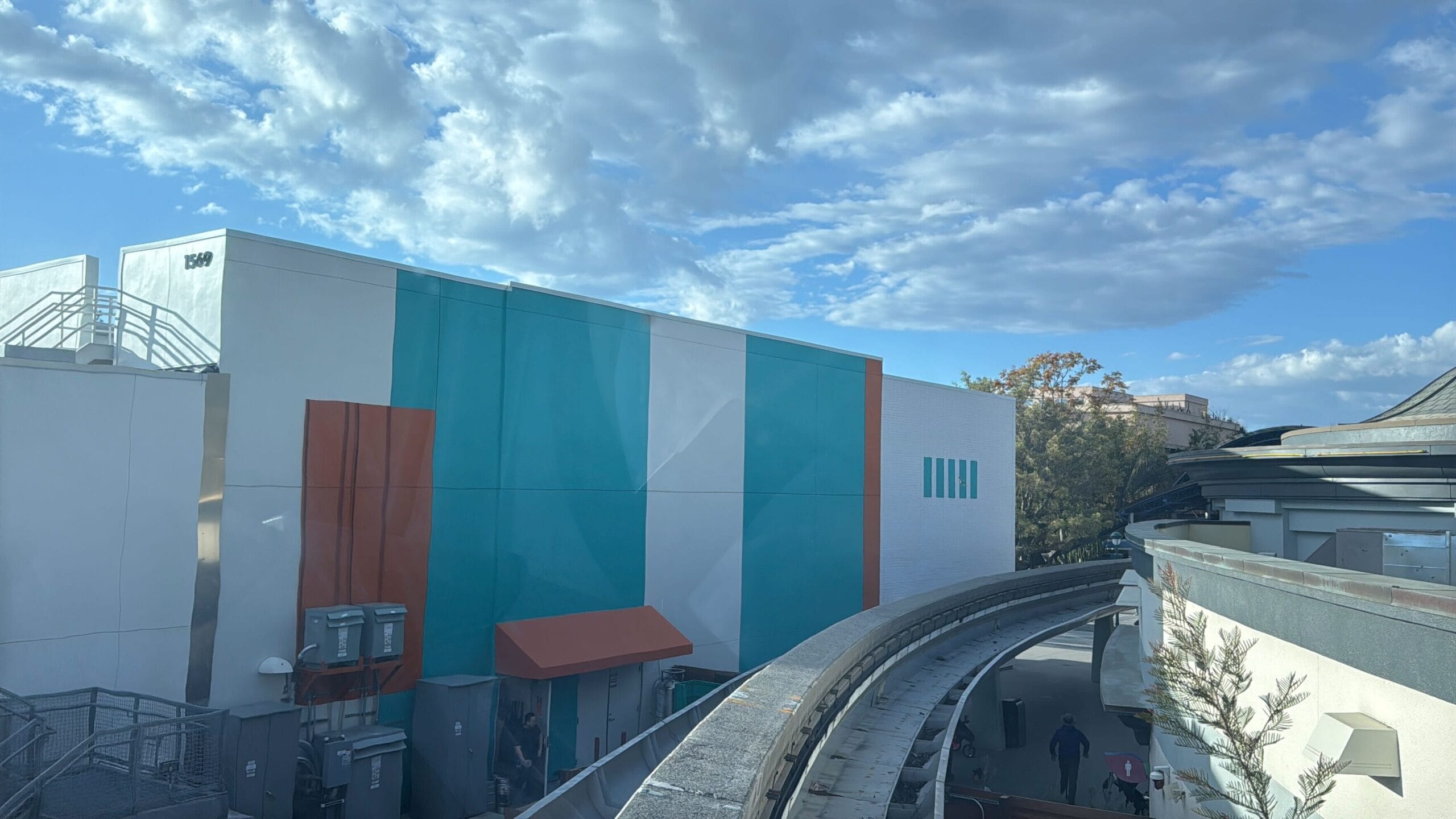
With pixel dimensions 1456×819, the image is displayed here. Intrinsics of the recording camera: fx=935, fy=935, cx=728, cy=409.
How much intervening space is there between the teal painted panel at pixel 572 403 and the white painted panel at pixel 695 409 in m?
0.42

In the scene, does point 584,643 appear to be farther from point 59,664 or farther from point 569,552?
point 59,664

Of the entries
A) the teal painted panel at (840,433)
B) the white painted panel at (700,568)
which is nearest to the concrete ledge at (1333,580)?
the white painted panel at (700,568)

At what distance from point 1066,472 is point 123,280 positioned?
116ft

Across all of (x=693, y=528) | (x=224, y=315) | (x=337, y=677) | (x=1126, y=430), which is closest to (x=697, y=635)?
(x=693, y=528)

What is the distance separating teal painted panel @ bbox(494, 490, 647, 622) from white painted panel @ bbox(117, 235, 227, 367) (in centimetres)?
504

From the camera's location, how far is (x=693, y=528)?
1909 cm

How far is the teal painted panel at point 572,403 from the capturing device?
15.6 meters

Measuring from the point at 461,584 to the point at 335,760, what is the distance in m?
3.51

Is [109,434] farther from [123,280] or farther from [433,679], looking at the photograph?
[433,679]

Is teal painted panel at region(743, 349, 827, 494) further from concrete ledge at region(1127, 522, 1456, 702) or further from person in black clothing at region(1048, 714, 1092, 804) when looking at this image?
concrete ledge at region(1127, 522, 1456, 702)

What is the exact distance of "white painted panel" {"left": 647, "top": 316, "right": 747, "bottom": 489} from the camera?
60.5 feet

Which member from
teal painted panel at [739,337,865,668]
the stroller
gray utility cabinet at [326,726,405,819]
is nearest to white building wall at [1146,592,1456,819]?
the stroller

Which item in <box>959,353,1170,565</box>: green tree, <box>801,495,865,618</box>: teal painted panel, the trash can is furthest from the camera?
<box>959,353,1170,565</box>: green tree

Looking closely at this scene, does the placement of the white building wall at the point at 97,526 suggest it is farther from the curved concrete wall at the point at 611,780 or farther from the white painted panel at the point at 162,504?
the curved concrete wall at the point at 611,780
